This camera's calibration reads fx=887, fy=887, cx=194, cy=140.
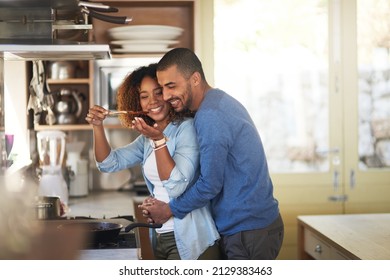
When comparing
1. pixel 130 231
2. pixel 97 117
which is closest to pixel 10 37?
pixel 97 117

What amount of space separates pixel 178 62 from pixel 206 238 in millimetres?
397

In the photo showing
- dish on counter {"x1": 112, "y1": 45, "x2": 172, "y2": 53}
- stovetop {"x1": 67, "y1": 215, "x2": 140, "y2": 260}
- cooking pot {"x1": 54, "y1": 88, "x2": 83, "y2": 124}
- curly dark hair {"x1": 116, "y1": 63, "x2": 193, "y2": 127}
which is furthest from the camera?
cooking pot {"x1": 54, "y1": 88, "x2": 83, "y2": 124}

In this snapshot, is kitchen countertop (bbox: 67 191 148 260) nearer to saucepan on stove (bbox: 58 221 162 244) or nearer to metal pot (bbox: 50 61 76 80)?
saucepan on stove (bbox: 58 221 162 244)

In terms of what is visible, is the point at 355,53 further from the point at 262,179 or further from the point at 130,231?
the point at 130,231

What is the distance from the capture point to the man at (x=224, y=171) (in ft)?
6.27

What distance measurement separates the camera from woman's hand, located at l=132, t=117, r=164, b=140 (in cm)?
184

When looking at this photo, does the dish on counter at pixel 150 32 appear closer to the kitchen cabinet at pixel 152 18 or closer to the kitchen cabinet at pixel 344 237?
the kitchen cabinet at pixel 152 18

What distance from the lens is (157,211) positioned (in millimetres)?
1947

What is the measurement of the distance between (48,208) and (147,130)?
0.41 meters

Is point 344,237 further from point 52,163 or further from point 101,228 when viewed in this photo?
point 52,163

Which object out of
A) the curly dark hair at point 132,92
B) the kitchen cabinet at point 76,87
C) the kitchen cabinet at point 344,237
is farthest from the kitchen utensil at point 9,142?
the kitchen cabinet at point 344,237

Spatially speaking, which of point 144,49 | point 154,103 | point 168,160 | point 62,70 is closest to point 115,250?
point 168,160

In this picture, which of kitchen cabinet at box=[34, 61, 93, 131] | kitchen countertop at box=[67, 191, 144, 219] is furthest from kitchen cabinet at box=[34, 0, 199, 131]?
kitchen countertop at box=[67, 191, 144, 219]

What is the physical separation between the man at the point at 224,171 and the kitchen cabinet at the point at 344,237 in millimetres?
221
